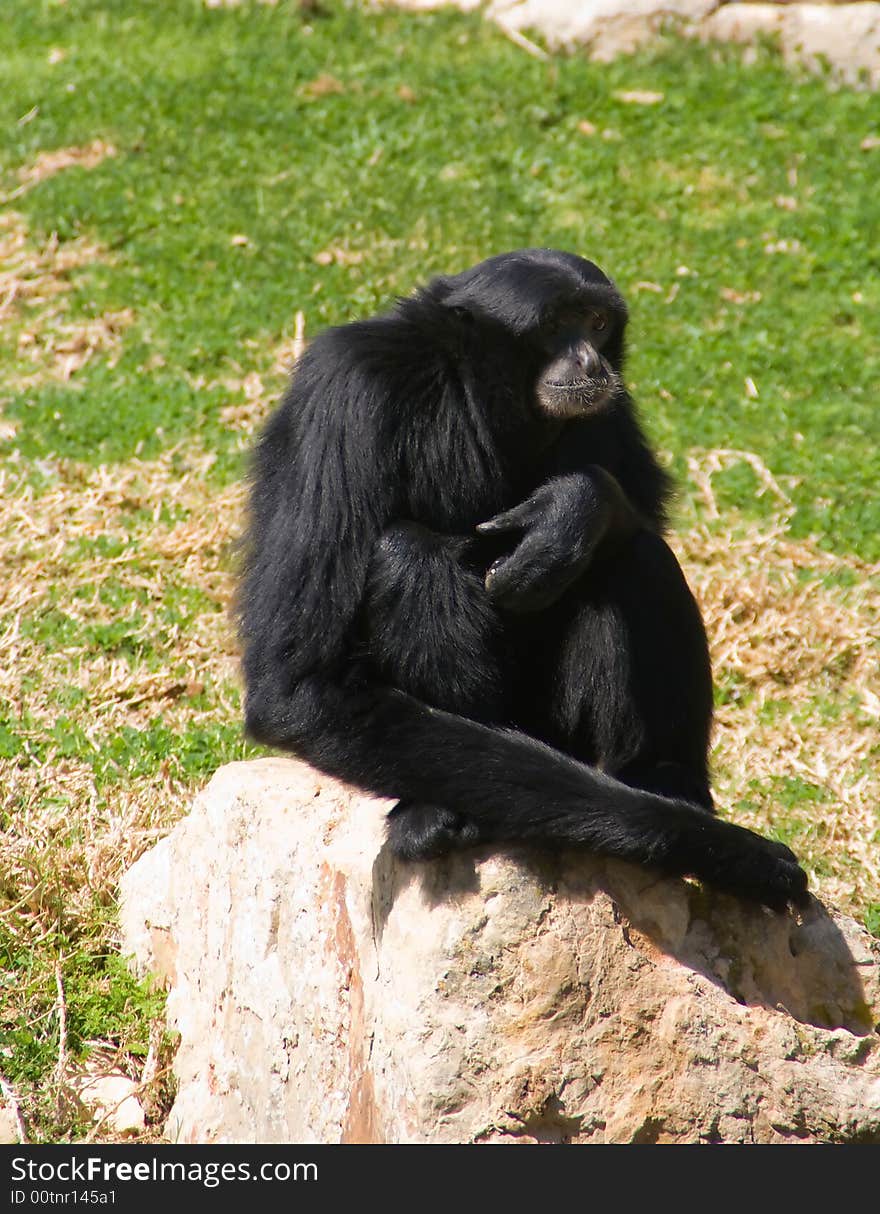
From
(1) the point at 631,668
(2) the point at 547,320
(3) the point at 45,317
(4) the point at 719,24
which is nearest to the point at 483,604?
(1) the point at 631,668

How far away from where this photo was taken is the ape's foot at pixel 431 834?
4.14m

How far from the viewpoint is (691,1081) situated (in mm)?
4074

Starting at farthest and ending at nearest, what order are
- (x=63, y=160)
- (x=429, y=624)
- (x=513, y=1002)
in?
(x=63, y=160) < (x=429, y=624) < (x=513, y=1002)

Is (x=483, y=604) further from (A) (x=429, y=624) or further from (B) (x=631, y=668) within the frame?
(B) (x=631, y=668)

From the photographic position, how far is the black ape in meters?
4.29

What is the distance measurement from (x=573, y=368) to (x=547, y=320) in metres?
0.19

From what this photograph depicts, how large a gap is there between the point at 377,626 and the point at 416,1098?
1417mm

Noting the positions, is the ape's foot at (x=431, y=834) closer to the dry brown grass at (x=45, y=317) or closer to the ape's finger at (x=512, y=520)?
the ape's finger at (x=512, y=520)

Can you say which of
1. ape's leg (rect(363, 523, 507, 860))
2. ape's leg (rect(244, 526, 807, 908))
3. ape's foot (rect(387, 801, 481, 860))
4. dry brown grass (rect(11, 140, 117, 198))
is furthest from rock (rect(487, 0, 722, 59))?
ape's foot (rect(387, 801, 481, 860))

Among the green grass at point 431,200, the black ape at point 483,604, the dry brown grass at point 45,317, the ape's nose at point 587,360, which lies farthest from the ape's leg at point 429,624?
the dry brown grass at point 45,317

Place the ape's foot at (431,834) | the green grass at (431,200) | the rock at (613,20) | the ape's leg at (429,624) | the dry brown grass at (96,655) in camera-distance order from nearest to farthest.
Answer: the ape's foot at (431,834)
the ape's leg at (429,624)
the dry brown grass at (96,655)
the green grass at (431,200)
the rock at (613,20)

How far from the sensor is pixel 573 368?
4.89 metres

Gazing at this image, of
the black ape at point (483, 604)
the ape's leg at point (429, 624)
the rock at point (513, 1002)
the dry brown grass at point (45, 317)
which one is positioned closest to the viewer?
the rock at point (513, 1002)

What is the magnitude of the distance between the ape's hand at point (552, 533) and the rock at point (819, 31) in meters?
8.79
